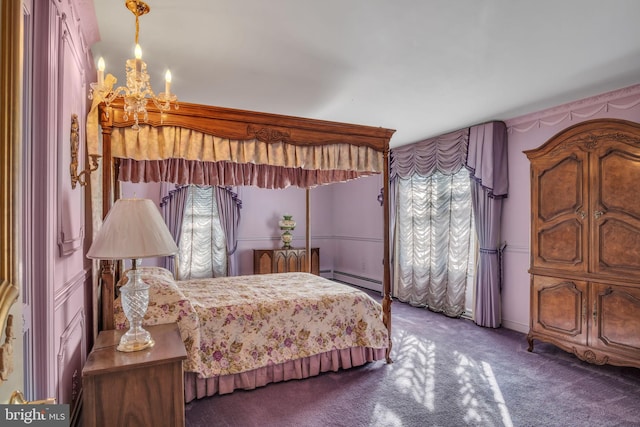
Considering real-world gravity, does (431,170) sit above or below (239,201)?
Answer: above

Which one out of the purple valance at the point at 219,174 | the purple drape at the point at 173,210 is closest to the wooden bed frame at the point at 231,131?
the purple valance at the point at 219,174

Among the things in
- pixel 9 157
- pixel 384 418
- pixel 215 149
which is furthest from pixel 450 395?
pixel 9 157

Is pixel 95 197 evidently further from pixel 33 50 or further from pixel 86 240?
pixel 33 50

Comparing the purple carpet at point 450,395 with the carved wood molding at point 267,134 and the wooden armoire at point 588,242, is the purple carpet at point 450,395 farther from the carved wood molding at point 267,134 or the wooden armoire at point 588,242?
the carved wood molding at point 267,134

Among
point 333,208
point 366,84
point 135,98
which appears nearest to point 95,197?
point 135,98

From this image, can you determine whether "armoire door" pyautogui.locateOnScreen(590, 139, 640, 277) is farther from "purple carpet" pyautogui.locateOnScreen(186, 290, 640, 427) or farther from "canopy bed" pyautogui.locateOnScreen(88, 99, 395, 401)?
"canopy bed" pyautogui.locateOnScreen(88, 99, 395, 401)

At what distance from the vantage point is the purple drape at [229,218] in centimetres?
594

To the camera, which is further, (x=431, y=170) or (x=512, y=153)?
(x=431, y=170)

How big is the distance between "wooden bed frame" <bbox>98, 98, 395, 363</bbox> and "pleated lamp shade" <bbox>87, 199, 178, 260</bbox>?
27.2 inches

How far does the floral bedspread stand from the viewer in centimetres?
256

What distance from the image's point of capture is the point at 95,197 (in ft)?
8.00

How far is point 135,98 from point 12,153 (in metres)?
1.43

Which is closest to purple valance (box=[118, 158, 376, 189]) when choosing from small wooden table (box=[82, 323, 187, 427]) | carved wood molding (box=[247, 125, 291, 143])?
carved wood molding (box=[247, 125, 291, 143])

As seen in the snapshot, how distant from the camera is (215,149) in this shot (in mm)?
2680
